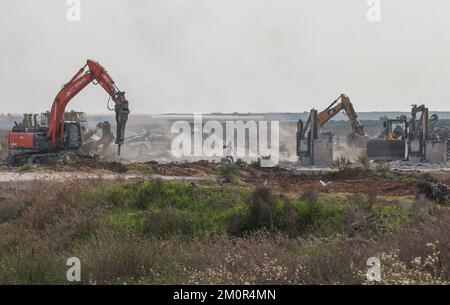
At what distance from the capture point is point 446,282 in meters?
7.58

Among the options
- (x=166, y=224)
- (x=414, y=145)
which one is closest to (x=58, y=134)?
(x=166, y=224)

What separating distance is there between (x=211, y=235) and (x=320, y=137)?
21.4 m

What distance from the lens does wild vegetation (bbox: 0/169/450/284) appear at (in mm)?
8422

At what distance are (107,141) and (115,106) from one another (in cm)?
502

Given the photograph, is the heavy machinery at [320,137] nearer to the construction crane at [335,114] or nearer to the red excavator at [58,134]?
the construction crane at [335,114]

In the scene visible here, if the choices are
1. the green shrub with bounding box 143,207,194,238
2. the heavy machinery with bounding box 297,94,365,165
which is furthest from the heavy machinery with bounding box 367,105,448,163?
the green shrub with bounding box 143,207,194,238

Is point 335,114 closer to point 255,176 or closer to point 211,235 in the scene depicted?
point 255,176

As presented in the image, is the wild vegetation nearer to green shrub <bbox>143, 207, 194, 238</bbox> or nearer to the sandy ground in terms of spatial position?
green shrub <bbox>143, 207, 194, 238</bbox>

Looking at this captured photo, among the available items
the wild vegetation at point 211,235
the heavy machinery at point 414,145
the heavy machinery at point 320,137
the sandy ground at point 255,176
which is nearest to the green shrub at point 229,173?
the sandy ground at point 255,176

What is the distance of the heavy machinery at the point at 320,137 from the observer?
3250 cm

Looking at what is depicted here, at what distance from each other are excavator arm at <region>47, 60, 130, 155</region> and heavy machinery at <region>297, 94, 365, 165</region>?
1004cm
